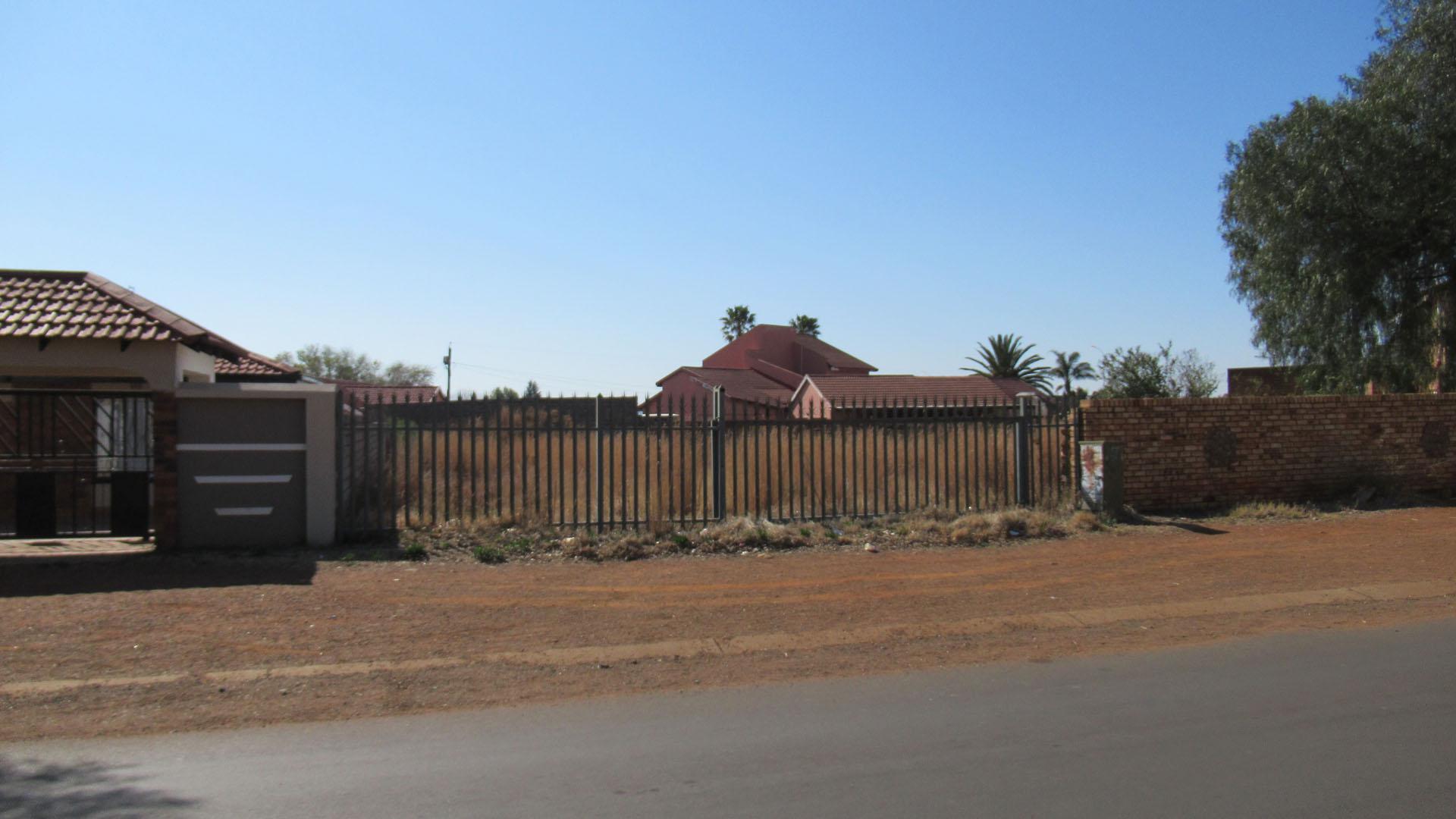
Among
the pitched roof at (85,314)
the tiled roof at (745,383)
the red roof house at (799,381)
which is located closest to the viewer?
the pitched roof at (85,314)

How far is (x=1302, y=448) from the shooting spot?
53.1 ft

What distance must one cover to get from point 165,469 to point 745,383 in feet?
128

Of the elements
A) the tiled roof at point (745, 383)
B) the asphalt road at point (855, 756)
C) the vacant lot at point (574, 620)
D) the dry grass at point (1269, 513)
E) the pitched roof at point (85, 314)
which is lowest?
the asphalt road at point (855, 756)

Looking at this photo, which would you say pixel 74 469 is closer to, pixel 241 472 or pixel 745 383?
pixel 241 472

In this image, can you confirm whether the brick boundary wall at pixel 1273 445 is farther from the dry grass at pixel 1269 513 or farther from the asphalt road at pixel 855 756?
the asphalt road at pixel 855 756

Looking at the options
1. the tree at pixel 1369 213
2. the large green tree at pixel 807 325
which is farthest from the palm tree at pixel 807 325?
the tree at pixel 1369 213

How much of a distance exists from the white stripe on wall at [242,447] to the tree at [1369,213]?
Result: 67.1ft

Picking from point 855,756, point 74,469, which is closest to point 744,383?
point 74,469

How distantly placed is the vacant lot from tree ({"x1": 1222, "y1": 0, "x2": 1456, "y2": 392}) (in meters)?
12.0

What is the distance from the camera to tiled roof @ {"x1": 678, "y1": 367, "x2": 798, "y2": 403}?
149 ft

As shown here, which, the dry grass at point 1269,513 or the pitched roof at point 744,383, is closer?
the dry grass at point 1269,513

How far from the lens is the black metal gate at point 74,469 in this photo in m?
11.3

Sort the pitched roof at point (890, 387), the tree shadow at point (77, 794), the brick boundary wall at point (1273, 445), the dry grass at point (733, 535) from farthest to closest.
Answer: the pitched roof at point (890, 387) < the brick boundary wall at point (1273, 445) < the dry grass at point (733, 535) < the tree shadow at point (77, 794)

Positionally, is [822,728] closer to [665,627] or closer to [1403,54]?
[665,627]
